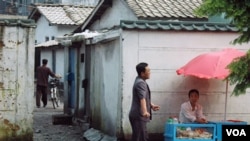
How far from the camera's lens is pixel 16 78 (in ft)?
38.7

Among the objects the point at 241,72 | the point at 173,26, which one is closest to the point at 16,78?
the point at 173,26

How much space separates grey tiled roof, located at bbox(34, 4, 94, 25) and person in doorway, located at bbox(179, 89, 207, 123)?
62.0 ft

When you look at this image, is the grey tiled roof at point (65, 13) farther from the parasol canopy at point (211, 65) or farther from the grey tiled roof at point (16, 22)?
the parasol canopy at point (211, 65)

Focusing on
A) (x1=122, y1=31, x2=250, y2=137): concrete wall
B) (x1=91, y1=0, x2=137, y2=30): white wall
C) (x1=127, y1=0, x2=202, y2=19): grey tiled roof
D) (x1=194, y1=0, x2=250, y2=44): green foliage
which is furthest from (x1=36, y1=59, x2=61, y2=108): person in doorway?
(x1=194, y1=0, x2=250, y2=44): green foliage

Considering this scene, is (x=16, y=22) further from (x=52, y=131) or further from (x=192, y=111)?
(x=52, y=131)

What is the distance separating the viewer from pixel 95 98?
14867 mm

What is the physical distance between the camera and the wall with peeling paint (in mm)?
11703

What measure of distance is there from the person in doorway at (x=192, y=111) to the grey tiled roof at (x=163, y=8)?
7020mm

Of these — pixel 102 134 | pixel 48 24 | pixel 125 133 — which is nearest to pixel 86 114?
pixel 102 134

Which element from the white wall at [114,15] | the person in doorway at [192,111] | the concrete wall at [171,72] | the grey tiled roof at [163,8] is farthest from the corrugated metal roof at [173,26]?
the white wall at [114,15]

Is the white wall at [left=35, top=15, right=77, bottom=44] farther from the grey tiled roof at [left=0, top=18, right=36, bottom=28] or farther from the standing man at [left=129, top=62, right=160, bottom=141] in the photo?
the standing man at [left=129, top=62, right=160, bottom=141]

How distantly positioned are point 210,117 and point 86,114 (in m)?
4.77

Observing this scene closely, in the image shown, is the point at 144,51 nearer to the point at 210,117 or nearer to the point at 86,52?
the point at 210,117

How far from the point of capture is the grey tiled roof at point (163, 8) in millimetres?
18203
